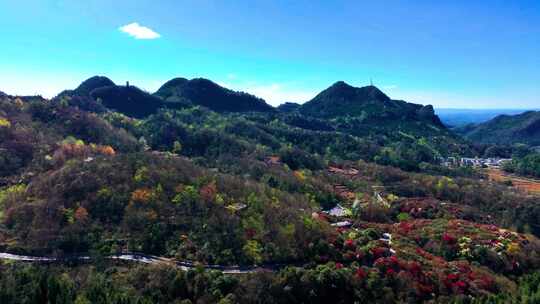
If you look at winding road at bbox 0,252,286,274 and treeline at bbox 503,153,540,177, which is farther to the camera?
treeline at bbox 503,153,540,177

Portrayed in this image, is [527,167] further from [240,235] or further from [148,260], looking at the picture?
[148,260]

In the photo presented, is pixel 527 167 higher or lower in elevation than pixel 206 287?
lower

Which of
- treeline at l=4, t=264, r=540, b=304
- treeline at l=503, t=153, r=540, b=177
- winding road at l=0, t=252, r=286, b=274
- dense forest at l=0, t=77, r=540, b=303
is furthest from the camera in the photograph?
treeline at l=503, t=153, r=540, b=177

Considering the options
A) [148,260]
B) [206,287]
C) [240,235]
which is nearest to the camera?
[206,287]

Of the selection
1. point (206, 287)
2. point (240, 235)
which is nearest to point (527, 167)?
point (240, 235)

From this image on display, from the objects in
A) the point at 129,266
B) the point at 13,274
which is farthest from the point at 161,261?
the point at 13,274

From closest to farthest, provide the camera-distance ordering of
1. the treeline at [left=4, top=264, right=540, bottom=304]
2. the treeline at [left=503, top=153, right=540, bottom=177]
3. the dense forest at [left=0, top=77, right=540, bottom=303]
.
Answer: the treeline at [left=4, top=264, right=540, bottom=304] → the dense forest at [left=0, top=77, right=540, bottom=303] → the treeline at [left=503, top=153, right=540, bottom=177]

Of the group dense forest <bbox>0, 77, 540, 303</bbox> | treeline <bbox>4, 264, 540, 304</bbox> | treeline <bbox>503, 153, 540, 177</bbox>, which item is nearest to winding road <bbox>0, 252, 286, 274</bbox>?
dense forest <bbox>0, 77, 540, 303</bbox>

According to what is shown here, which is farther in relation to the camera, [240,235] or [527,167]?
[527,167]

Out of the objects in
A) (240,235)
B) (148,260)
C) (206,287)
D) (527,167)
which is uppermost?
(240,235)

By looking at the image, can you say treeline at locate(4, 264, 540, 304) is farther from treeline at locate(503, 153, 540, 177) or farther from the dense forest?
treeline at locate(503, 153, 540, 177)

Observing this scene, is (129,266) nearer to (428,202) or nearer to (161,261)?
(161,261)
